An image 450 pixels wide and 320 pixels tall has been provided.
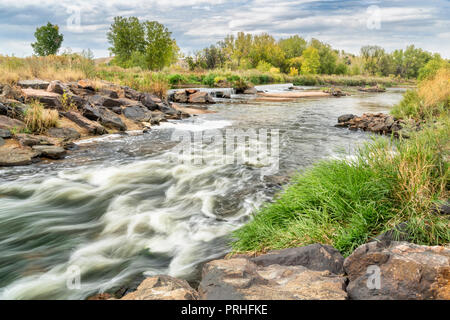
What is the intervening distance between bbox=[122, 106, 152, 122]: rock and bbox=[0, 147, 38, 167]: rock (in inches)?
208

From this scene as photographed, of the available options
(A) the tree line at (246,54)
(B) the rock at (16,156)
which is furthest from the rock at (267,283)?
(A) the tree line at (246,54)

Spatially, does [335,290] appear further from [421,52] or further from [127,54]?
[421,52]

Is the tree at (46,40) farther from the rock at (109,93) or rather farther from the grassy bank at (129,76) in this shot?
the rock at (109,93)

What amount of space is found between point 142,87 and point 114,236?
14.1 meters

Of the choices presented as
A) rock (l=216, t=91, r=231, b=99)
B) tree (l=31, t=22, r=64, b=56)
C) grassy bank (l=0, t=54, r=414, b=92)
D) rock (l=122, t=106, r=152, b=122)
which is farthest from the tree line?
rock (l=122, t=106, r=152, b=122)

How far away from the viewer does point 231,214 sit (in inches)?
182

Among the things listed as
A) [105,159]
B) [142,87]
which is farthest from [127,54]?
[105,159]

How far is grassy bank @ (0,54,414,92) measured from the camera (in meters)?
13.9

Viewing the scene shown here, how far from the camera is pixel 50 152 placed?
23.7 feet

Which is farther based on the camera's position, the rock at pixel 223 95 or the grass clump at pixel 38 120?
the rock at pixel 223 95

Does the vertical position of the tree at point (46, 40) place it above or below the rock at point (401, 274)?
above

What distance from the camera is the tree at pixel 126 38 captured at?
48.5 meters

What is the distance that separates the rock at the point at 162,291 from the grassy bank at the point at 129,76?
473 inches

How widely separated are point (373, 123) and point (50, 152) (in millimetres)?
11487
